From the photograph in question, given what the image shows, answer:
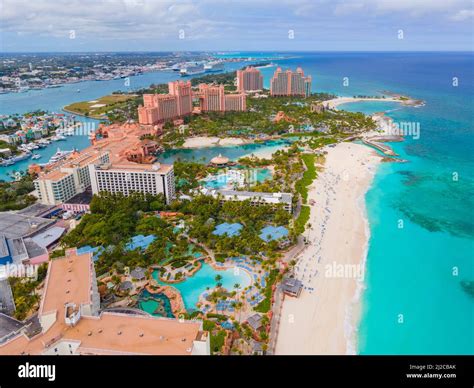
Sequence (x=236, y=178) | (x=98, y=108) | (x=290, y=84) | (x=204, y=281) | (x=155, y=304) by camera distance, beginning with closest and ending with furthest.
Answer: (x=155, y=304), (x=204, y=281), (x=236, y=178), (x=98, y=108), (x=290, y=84)

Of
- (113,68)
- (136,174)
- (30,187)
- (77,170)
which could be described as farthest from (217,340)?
(113,68)

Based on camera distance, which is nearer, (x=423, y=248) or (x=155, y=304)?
(x=155, y=304)

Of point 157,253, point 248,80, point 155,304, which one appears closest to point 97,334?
point 155,304

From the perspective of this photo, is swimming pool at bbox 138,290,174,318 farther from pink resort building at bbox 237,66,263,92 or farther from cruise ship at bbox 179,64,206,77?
cruise ship at bbox 179,64,206,77

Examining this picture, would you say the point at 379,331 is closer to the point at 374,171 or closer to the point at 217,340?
the point at 217,340

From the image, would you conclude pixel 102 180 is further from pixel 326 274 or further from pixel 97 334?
pixel 326 274
